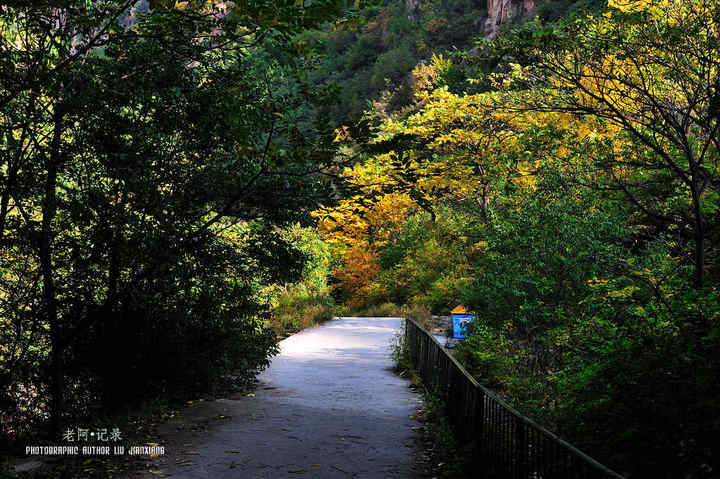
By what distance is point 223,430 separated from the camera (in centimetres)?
802

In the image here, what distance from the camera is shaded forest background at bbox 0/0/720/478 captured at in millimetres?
4801

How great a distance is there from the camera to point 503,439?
496 centimetres

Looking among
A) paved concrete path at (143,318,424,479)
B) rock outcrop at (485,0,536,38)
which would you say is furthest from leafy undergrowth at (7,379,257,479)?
rock outcrop at (485,0,536,38)

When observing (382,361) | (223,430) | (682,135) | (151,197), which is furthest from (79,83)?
(382,361)

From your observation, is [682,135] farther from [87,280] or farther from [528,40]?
[87,280]

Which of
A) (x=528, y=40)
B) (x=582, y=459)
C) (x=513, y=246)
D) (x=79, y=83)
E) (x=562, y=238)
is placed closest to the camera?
(x=582, y=459)

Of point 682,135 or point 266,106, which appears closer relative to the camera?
point 266,106

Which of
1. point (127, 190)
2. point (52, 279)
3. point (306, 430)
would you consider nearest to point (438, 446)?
point (306, 430)

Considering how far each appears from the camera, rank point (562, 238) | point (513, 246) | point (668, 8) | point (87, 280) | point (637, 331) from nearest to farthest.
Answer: point (637, 331) → point (87, 280) → point (668, 8) → point (562, 238) → point (513, 246)

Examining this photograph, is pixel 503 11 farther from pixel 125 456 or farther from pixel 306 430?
pixel 125 456

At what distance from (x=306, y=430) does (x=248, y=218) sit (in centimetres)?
301

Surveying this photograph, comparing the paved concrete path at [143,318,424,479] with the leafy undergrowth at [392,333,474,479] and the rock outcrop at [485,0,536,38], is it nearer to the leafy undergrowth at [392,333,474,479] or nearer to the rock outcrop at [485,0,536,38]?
the leafy undergrowth at [392,333,474,479]

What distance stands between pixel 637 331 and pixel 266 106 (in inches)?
171

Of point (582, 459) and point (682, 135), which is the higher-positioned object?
point (682, 135)
